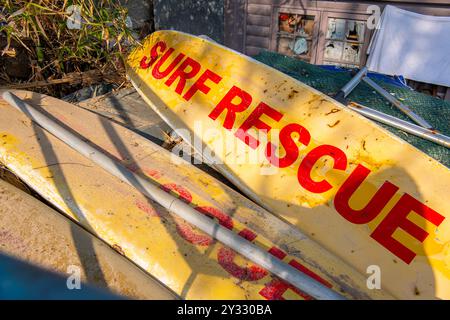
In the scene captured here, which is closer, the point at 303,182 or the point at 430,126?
the point at 303,182

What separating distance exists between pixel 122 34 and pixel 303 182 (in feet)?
7.49

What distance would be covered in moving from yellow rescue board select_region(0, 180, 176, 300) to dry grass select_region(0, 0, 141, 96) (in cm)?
178

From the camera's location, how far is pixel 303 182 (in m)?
2.10

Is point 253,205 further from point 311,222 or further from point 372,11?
point 372,11

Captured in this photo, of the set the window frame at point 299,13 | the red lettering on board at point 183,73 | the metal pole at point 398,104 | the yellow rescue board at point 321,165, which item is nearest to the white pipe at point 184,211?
the yellow rescue board at point 321,165

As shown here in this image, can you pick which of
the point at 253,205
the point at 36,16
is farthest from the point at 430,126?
the point at 36,16

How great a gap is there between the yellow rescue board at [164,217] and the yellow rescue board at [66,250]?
0.24 feet

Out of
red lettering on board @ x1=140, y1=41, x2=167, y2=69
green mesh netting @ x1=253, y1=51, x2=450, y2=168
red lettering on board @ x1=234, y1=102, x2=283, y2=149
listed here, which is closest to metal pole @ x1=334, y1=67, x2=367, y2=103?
green mesh netting @ x1=253, y1=51, x2=450, y2=168

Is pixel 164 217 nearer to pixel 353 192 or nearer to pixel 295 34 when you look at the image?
pixel 353 192

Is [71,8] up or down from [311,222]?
up

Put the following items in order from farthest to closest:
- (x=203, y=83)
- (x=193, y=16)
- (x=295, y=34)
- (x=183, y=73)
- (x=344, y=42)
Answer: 1. (x=193, y=16)
2. (x=295, y=34)
3. (x=344, y=42)
4. (x=183, y=73)
5. (x=203, y=83)

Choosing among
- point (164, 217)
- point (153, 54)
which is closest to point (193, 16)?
point (153, 54)

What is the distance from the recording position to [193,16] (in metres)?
5.98

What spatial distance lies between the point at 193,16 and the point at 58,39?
3.10 meters
